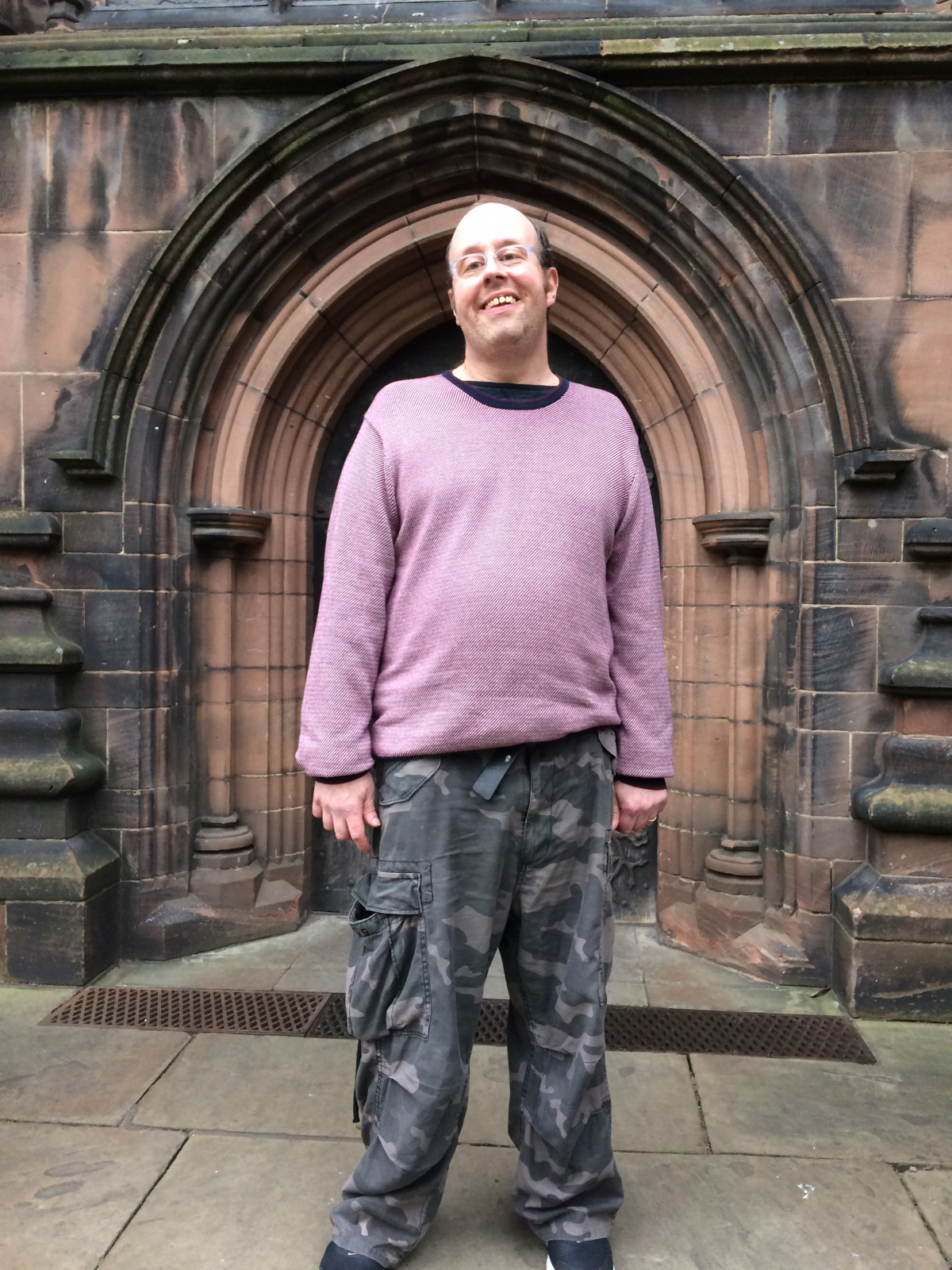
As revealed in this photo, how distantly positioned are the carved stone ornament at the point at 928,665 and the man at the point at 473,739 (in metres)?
1.92

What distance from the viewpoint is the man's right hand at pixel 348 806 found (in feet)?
6.21

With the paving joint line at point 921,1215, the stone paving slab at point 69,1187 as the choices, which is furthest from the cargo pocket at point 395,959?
the paving joint line at point 921,1215

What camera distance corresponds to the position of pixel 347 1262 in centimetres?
193

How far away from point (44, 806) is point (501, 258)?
286 cm

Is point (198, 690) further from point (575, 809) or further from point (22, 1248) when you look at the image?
point (575, 809)

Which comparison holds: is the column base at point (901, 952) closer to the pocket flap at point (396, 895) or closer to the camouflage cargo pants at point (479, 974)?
the camouflage cargo pants at point (479, 974)

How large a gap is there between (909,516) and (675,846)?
1.65 m

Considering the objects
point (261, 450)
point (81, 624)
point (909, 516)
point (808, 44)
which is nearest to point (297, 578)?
point (261, 450)

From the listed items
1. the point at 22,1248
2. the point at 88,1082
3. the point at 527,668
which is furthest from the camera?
the point at 88,1082

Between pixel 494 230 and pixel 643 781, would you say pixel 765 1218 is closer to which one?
pixel 643 781

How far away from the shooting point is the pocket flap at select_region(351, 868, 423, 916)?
6.11 feet

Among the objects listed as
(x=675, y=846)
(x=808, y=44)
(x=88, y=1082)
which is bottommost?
(x=88, y=1082)

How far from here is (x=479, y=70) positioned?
145 inches

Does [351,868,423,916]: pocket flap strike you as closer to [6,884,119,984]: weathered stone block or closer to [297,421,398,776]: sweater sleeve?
[297,421,398,776]: sweater sleeve
